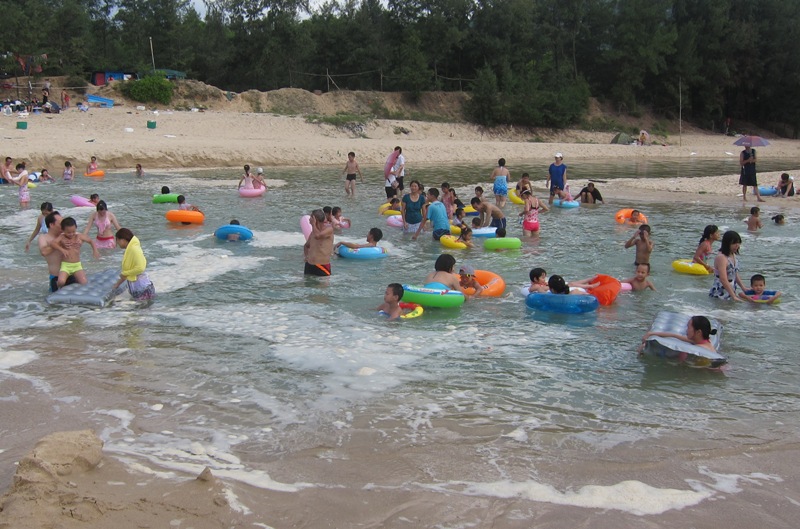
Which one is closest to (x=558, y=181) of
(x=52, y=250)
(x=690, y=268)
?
(x=690, y=268)

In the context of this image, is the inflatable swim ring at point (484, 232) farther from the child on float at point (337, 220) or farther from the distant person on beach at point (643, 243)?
the distant person on beach at point (643, 243)

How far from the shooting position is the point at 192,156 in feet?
86.7

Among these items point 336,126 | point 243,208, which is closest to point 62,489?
point 243,208

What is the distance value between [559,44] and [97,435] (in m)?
50.1

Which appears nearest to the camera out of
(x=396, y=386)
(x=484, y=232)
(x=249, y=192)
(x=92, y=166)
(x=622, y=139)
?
(x=396, y=386)

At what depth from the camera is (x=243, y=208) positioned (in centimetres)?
1684

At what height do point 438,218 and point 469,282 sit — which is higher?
point 438,218

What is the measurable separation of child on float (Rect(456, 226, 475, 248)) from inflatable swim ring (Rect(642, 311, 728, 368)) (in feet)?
17.4

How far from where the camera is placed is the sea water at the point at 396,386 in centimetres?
475

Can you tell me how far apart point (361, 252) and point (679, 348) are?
5.99 meters

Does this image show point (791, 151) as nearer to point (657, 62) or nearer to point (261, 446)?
point (657, 62)

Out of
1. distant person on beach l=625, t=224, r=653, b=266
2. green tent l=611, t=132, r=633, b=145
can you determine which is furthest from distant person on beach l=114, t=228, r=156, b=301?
green tent l=611, t=132, r=633, b=145

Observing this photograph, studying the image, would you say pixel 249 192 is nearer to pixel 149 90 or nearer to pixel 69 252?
pixel 69 252

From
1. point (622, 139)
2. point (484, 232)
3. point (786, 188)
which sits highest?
point (622, 139)
